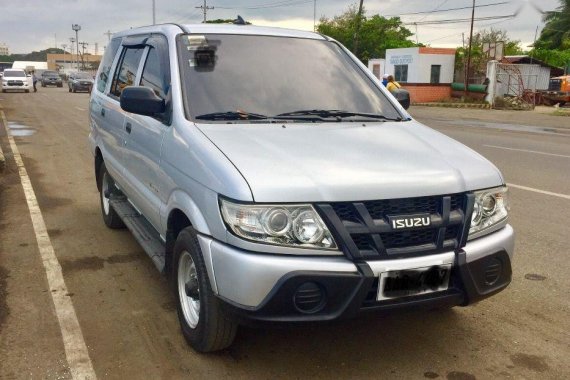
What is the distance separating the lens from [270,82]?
12.9ft

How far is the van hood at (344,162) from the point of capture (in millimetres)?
2777

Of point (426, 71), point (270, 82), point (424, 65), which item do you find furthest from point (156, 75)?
point (426, 71)

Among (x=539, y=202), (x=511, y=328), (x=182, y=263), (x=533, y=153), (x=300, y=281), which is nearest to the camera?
(x=300, y=281)

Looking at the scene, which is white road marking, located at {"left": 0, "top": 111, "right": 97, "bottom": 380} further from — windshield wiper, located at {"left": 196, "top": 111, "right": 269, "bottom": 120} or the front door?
windshield wiper, located at {"left": 196, "top": 111, "right": 269, "bottom": 120}

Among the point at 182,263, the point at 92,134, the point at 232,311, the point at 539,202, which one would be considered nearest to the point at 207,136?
the point at 182,263

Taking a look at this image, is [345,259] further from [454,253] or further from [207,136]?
[207,136]

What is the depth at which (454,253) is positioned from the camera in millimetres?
2945

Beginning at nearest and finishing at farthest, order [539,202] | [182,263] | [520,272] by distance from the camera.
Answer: [182,263] < [520,272] < [539,202]

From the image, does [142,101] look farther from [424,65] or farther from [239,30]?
[424,65]

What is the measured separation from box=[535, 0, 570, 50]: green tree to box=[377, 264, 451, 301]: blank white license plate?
2004 inches

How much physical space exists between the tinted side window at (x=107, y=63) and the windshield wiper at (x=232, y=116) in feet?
8.19

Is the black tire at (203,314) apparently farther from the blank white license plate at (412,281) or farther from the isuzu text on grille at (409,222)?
the isuzu text on grille at (409,222)

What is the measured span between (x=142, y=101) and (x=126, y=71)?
162cm

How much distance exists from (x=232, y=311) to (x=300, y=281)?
1.31 ft
